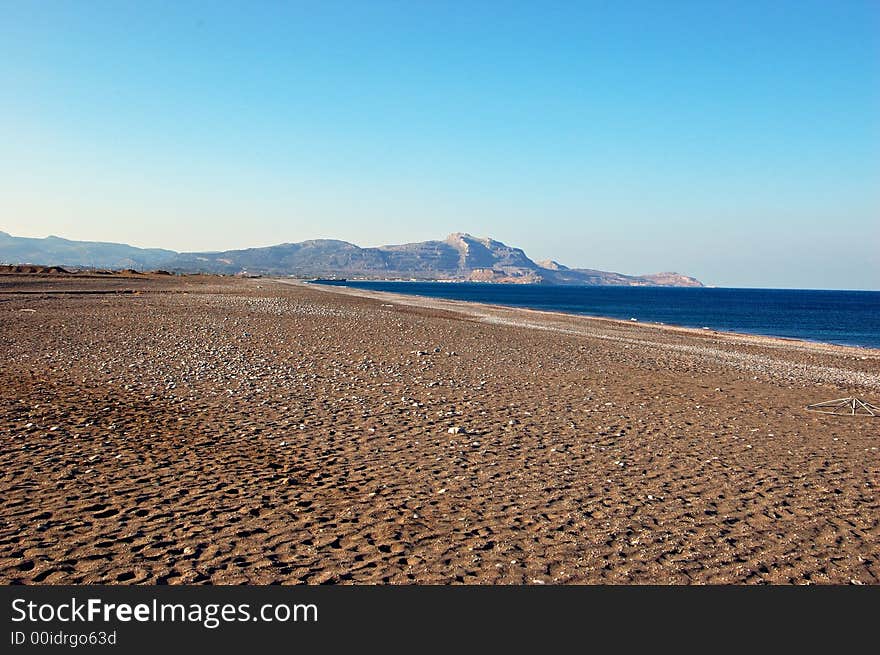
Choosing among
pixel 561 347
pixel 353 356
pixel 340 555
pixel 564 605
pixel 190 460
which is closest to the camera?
pixel 564 605

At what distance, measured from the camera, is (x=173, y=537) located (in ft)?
22.1

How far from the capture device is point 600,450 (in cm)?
1103

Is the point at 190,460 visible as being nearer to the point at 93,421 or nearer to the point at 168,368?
the point at 93,421

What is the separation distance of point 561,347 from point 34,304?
30813 mm

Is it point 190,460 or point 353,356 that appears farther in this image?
point 353,356

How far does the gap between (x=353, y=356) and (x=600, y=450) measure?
11320mm

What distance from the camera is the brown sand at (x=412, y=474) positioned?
6527 mm

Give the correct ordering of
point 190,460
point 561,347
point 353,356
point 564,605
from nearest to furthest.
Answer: point 564,605, point 190,460, point 353,356, point 561,347

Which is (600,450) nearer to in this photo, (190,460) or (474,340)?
(190,460)

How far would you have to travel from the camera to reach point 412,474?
9.29m

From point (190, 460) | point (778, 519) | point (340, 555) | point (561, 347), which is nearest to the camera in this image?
point (340, 555)

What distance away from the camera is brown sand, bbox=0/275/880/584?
21.4 feet

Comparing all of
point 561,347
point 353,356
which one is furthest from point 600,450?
point 561,347

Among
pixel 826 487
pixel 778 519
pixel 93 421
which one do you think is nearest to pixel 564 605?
pixel 778 519
